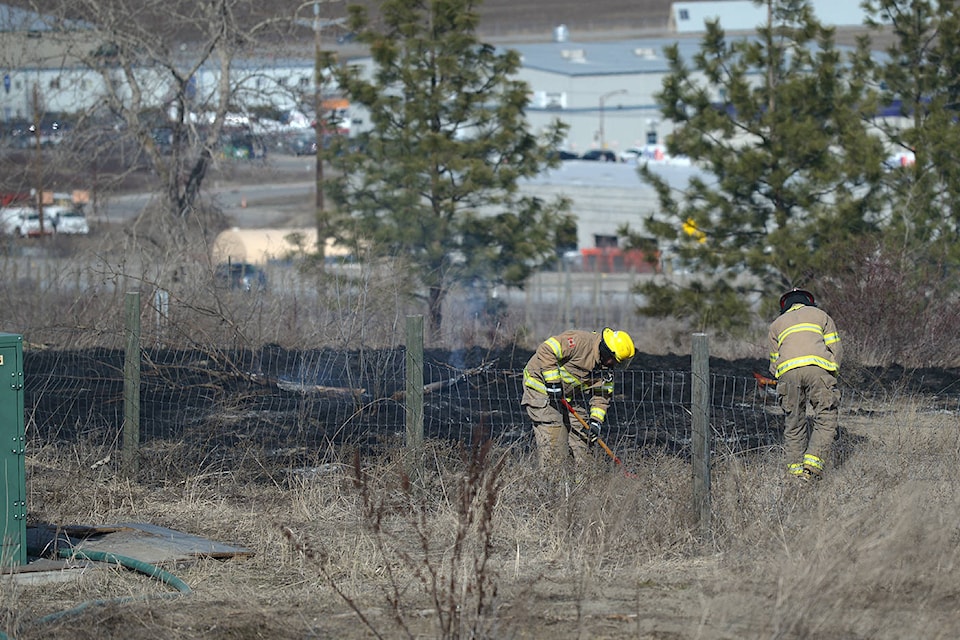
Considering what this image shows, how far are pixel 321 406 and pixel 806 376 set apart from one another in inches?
169

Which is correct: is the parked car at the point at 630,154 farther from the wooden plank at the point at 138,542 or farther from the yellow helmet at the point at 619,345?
the wooden plank at the point at 138,542

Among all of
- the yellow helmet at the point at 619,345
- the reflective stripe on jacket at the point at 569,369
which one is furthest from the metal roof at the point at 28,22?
the yellow helmet at the point at 619,345

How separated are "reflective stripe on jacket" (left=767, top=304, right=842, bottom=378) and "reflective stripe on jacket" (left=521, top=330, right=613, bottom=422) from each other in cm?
127

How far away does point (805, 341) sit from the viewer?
8.22 metres

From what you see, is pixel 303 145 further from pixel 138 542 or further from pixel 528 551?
pixel 528 551

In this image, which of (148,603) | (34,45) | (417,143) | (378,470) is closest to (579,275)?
(417,143)

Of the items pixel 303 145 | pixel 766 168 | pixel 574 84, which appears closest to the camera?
pixel 766 168

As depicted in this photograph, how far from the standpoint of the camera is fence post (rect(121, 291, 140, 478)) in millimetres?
8055

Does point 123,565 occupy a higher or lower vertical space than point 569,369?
lower

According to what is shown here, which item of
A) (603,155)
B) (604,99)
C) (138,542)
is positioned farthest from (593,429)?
(604,99)

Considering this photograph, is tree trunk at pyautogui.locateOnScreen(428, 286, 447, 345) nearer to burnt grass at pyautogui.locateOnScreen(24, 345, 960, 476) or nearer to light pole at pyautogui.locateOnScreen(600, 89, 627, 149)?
burnt grass at pyautogui.locateOnScreen(24, 345, 960, 476)

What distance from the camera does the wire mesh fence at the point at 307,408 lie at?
889cm

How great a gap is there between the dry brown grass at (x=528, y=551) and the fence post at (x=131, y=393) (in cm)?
24

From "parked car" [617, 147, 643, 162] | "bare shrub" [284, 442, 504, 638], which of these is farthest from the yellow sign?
"parked car" [617, 147, 643, 162]
